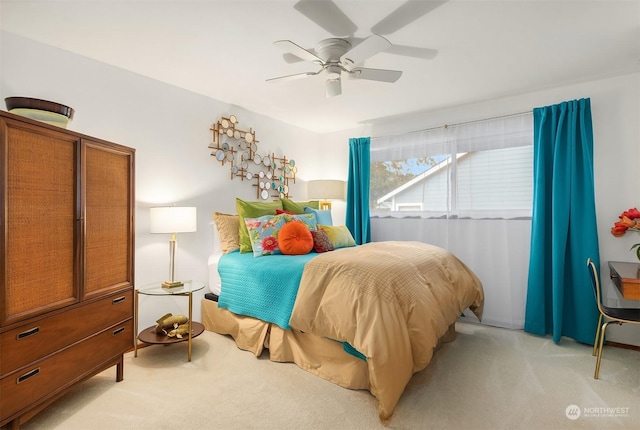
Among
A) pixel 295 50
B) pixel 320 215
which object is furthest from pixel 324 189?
pixel 295 50

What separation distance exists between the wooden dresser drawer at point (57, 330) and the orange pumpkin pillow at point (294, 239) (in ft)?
4.11

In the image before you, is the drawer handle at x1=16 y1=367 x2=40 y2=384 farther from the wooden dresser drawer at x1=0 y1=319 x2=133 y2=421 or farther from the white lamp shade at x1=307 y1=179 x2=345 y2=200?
the white lamp shade at x1=307 y1=179 x2=345 y2=200

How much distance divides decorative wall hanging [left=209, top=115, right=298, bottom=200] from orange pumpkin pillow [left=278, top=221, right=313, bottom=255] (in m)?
1.15

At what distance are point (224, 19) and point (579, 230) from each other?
3.44 m

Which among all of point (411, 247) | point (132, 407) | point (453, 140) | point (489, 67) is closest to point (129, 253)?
point (132, 407)

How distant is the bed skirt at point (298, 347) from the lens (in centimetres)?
218

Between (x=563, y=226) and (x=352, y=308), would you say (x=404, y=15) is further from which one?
(x=563, y=226)

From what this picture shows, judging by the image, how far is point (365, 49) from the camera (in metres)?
2.08

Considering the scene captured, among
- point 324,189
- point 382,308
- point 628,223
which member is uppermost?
point 324,189

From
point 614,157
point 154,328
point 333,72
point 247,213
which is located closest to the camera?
point 333,72

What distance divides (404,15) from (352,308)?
184 cm

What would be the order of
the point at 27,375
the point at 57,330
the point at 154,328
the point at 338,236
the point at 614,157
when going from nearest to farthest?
the point at 27,375
the point at 57,330
the point at 154,328
the point at 614,157
the point at 338,236

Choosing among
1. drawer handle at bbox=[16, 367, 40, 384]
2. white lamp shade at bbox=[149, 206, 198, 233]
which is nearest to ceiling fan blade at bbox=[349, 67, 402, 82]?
white lamp shade at bbox=[149, 206, 198, 233]

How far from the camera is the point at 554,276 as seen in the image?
3078 mm
